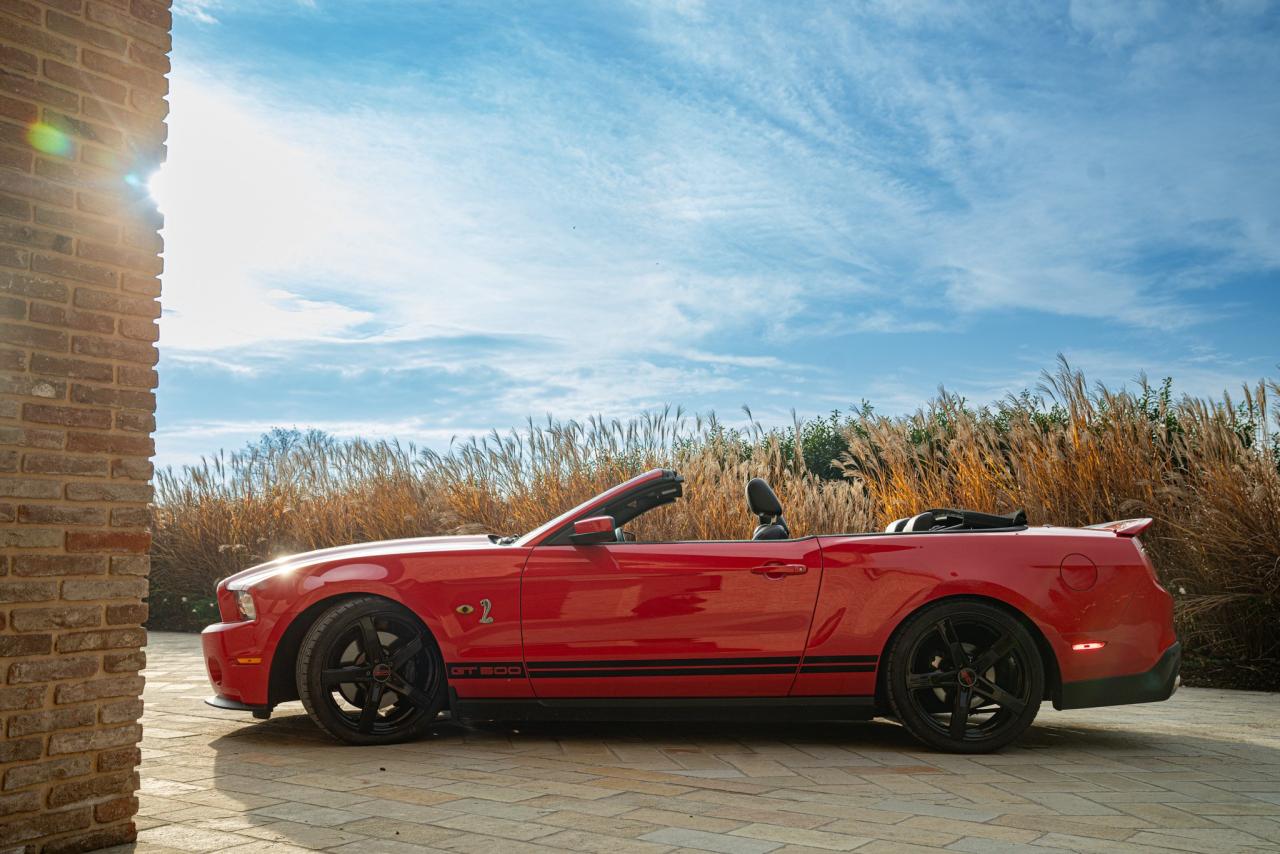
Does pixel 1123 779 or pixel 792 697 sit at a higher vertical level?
pixel 792 697

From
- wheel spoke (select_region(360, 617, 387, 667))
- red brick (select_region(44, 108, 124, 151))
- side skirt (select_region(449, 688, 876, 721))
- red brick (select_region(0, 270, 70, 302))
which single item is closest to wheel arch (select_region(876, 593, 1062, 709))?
side skirt (select_region(449, 688, 876, 721))

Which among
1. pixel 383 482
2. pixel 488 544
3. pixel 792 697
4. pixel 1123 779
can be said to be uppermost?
pixel 383 482

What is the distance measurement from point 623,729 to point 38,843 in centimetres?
313

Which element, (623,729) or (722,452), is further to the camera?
(722,452)

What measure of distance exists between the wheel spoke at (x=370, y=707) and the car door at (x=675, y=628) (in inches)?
30.2

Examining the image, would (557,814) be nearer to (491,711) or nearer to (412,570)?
(491,711)

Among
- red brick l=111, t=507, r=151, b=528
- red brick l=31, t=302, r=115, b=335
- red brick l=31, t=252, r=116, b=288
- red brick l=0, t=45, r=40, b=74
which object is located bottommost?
red brick l=111, t=507, r=151, b=528

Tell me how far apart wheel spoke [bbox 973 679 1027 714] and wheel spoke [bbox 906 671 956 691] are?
138 mm

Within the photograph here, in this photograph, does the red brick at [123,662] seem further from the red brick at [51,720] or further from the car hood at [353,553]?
the car hood at [353,553]

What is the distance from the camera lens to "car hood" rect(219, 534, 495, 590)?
18.8 ft

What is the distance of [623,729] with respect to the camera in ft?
20.1

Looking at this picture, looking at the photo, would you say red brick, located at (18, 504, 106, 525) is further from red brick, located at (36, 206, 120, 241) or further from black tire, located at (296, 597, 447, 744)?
black tire, located at (296, 597, 447, 744)

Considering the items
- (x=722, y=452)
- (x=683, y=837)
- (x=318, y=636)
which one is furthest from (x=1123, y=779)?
(x=722, y=452)

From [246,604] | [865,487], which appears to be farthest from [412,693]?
[865,487]
